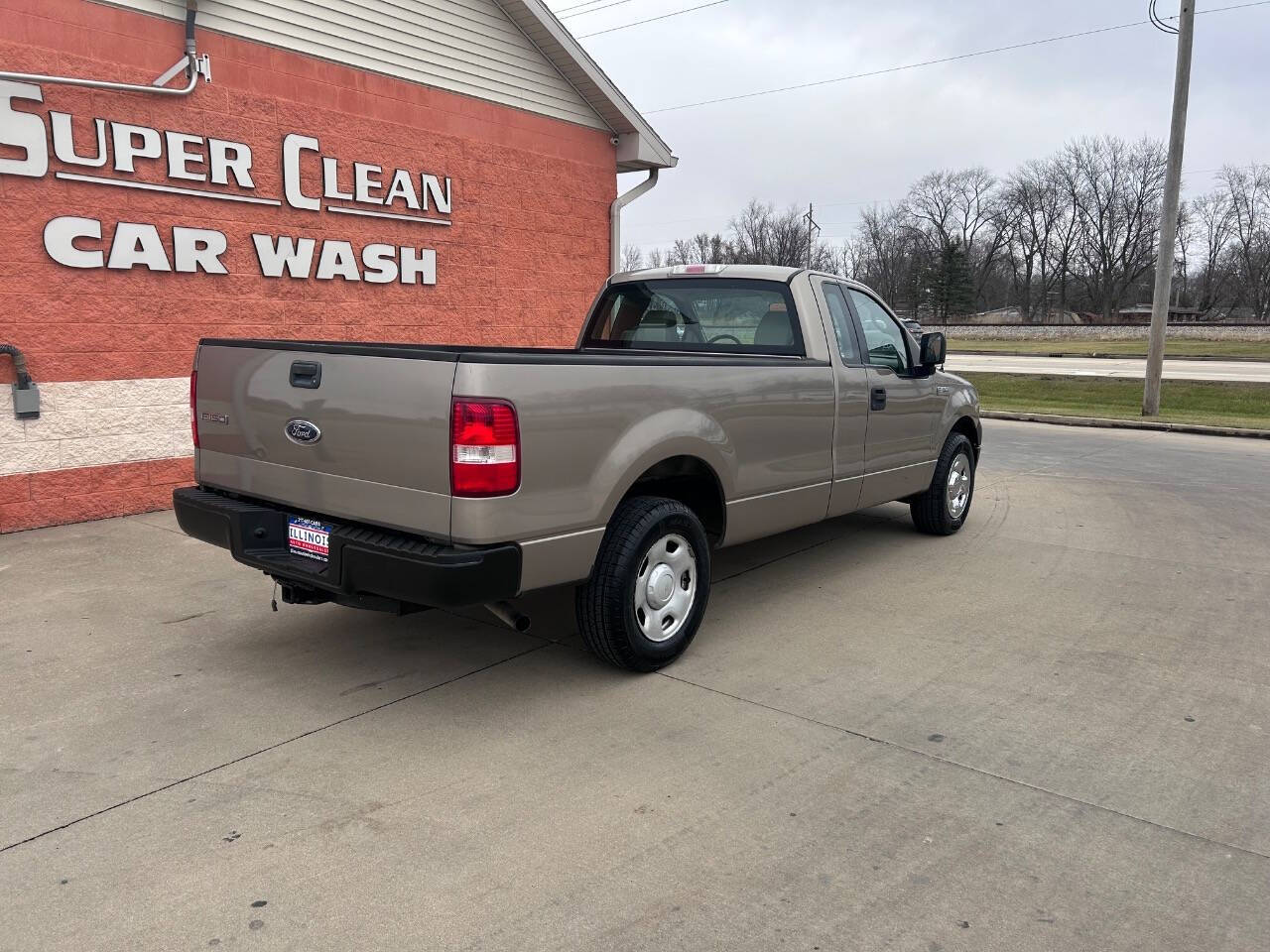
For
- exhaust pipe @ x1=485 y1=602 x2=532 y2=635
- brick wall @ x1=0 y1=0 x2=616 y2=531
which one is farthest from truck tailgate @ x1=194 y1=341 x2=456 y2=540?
brick wall @ x1=0 y1=0 x2=616 y2=531

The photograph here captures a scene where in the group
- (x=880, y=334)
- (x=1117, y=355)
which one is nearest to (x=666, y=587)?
(x=880, y=334)

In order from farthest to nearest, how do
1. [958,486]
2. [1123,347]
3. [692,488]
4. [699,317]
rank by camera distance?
[1123,347]
[958,486]
[699,317]
[692,488]

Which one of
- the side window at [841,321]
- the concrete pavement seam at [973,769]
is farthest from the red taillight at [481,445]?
the side window at [841,321]

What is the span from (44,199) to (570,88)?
6.02m

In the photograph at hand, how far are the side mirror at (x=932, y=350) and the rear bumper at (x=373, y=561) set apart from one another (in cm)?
392

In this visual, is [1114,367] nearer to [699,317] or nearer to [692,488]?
[699,317]

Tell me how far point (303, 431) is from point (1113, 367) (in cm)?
3128

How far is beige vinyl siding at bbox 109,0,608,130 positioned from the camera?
798 cm

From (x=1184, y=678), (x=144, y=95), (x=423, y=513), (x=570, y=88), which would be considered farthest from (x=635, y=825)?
(x=570, y=88)

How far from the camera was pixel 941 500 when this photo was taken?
280 inches

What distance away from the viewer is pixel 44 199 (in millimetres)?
6805

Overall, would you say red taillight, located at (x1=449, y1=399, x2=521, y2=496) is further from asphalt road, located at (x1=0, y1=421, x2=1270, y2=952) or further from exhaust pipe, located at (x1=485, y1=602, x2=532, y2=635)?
asphalt road, located at (x1=0, y1=421, x2=1270, y2=952)

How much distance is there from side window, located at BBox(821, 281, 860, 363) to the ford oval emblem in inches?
125

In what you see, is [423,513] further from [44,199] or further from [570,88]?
[570,88]
